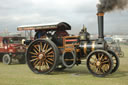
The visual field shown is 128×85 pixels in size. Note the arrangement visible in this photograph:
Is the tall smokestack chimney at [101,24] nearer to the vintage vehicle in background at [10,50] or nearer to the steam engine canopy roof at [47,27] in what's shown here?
the steam engine canopy roof at [47,27]

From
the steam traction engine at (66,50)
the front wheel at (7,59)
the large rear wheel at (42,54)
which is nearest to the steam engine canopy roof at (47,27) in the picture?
the steam traction engine at (66,50)

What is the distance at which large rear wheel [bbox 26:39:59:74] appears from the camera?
7.35m

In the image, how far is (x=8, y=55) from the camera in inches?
463

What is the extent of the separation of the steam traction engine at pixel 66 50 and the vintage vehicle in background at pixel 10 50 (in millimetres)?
3931

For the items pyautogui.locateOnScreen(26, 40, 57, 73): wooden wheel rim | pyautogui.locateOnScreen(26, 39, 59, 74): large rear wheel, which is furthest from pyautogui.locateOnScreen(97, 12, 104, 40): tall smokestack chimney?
pyautogui.locateOnScreen(26, 40, 57, 73): wooden wheel rim

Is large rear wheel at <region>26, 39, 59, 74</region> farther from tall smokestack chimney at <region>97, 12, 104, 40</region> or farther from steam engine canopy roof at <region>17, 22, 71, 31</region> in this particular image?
tall smokestack chimney at <region>97, 12, 104, 40</region>

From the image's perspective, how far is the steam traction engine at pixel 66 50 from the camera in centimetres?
668

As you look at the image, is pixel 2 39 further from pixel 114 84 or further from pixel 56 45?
pixel 114 84

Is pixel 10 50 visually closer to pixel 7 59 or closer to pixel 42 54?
pixel 7 59

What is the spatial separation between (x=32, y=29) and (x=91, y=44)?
277 cm

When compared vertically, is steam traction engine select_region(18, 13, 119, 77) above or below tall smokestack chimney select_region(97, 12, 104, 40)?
below

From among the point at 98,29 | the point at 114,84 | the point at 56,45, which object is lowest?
the point at 114,84

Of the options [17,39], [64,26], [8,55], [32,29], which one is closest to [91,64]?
[64,26]

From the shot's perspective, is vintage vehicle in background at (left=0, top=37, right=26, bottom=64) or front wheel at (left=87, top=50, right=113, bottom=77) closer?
front wheel at (left=87, top=50, right=113, bottom=77)
